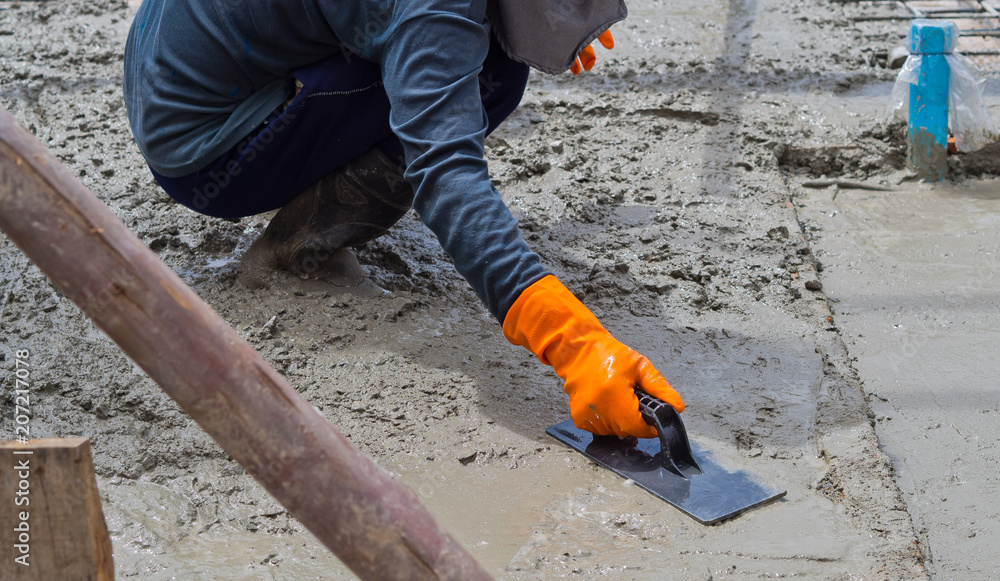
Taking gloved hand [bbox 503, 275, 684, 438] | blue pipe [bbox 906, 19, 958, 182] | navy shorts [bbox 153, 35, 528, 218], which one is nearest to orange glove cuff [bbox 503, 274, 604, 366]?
gloved hand [bbox 503, 275, 684, 438]

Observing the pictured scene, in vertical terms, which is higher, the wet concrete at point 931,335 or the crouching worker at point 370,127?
the crouching worker at point 370,127

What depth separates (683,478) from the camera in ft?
5.61

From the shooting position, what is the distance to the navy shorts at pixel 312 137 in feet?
6.63

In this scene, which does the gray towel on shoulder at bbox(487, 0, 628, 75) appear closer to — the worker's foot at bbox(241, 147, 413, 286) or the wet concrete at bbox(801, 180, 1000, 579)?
the worker's foot at bbox(241, 147, 413, 286)

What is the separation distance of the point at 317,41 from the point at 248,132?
298 mm

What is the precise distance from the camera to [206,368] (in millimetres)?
866

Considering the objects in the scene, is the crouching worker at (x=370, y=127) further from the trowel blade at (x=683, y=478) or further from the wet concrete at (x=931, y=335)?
the wet concrete at (x=931, y=335)

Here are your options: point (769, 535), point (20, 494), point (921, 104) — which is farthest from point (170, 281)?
point (921, 104)

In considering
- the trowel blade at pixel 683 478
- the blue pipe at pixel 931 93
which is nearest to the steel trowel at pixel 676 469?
the trowel blade at pixel 683 478

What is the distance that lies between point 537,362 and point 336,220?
0.66 m

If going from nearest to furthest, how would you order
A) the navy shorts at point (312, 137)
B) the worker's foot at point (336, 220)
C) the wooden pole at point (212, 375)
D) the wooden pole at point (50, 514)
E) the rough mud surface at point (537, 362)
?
the wooden pole at point (212, 375) → the wooden pole at point (50, 514) → the rough mud surface at point (537, 362) → the navy shorts at point (312, 137) → the worker's foot at point (336, 220)

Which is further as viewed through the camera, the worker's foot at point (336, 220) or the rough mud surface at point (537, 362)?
the worker's foot at point (336, 220)

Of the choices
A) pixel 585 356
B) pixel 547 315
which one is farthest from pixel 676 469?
pixel 547 315

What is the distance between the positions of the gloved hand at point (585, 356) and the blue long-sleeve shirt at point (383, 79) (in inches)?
1.8
